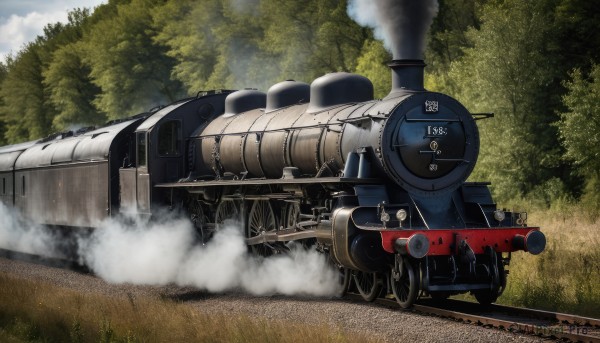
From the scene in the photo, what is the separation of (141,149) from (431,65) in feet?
69.9

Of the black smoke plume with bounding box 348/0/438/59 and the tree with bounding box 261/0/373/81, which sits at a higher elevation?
the tree with bounding box 261/0/373/81

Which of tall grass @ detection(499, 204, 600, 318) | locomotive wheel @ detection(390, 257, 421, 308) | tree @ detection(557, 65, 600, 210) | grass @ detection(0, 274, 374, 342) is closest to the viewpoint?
grass @ detection(0, 274, 374, 342)

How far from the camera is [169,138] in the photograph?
17.2 m

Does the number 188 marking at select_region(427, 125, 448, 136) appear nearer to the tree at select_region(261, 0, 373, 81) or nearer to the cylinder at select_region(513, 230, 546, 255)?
the cylinder at select_region(513, 230, 546, 255)

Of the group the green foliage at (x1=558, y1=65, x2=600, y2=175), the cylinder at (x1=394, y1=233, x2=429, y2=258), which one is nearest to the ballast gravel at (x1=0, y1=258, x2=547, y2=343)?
the cylinder at (x1=394, y1=233, x2=429, y2=258)

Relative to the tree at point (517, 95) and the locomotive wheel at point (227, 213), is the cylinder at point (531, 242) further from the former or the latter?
the tree at point (517, 95)

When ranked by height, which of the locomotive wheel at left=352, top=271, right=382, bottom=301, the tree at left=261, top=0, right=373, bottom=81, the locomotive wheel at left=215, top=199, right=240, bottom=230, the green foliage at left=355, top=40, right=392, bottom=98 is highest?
the tree at left=261, top=0, right=373, bottom=81

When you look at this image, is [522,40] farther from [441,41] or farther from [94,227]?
[94,227]

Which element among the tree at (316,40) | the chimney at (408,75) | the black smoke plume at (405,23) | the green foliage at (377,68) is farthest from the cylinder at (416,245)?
the tree at (316,40)

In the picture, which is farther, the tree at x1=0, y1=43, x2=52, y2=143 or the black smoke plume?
the tree at x1=0, y1=43, x2=52, y2=143

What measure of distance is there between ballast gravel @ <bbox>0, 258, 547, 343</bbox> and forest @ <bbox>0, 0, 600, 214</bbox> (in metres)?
14.3

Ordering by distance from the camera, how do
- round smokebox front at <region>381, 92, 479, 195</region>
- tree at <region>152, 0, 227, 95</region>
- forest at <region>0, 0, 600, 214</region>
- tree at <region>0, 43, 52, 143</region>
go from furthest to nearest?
tree at <region>0, 43, 52, 143</region> → tree at <region>152, 0, 227, 95</region> → forest at <region>0, 0, 600, 214</region> → round smokebox front at <region>381, 92, 479, 195</region>

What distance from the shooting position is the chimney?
1209 centimetres

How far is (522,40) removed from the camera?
2712 cm
